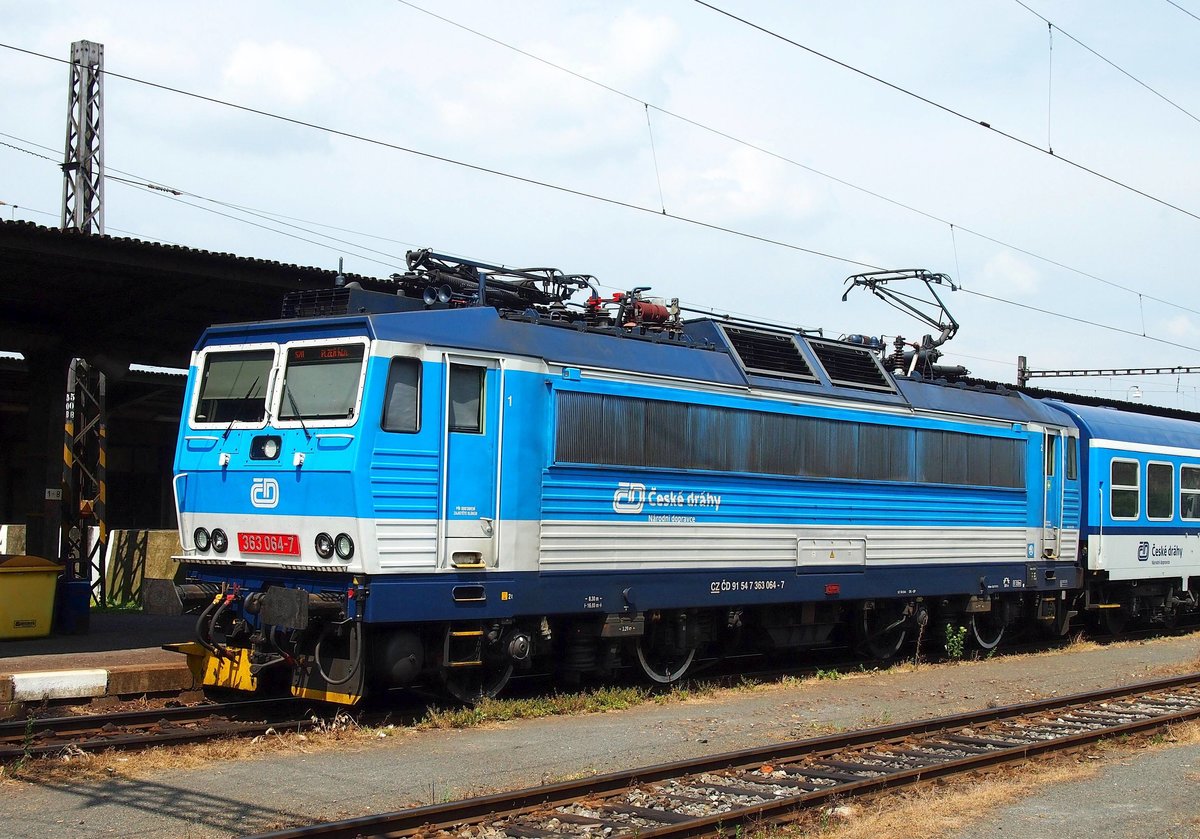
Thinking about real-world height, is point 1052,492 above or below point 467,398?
below

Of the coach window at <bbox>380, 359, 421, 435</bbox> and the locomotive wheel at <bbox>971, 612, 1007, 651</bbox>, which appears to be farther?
the locomotive wheel at <bbox>971, 612, 1007, 651</bbox>

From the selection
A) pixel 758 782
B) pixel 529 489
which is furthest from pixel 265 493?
pixel 758 782

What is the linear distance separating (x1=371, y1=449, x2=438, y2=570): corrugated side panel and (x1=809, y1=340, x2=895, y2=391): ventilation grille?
628cm

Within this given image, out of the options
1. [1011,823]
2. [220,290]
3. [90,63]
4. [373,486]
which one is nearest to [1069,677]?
[1011,823]

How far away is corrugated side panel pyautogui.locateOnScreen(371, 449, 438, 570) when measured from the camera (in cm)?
1062

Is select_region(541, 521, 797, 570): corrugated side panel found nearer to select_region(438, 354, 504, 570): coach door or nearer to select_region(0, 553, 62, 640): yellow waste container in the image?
select_region(438, 354, 504, 570): coach door

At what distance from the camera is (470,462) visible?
37.1 ft

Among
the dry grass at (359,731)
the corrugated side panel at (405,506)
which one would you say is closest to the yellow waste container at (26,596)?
the dry grass at (359,731)

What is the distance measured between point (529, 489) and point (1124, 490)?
12.2 metres

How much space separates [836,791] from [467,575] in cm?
391

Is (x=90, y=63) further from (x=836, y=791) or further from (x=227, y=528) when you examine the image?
(x=836, y=791)

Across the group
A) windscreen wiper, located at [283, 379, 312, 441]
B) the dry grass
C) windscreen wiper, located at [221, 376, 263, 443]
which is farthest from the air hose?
windscreen wiper, located at [221, 376, 263, 443]

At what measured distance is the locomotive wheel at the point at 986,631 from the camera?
18453 millimetres

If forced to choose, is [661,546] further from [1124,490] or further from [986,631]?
[1124,490]
